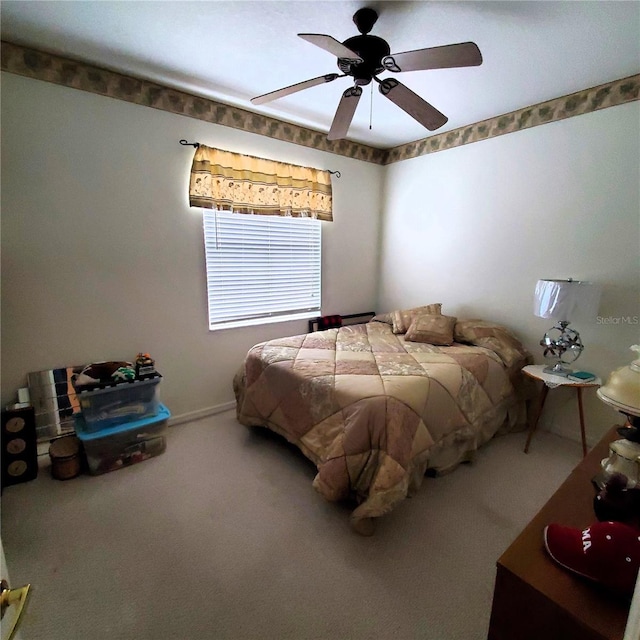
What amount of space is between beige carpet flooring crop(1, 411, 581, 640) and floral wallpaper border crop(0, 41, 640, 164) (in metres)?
2.57

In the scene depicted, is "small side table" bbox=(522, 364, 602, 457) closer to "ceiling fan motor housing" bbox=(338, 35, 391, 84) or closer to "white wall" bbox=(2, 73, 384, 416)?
"ceiling fan motor housing" bbox=(338, 35, 391, 84)

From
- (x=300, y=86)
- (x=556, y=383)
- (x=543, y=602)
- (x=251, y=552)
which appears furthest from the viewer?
(x=556, y=383)

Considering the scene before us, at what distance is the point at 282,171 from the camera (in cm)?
314

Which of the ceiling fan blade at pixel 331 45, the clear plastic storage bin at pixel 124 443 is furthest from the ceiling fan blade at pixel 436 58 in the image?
the clear plastic storage bin at pixel 124 443

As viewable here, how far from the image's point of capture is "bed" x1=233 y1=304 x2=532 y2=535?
1.72 metres

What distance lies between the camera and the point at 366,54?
1641mm

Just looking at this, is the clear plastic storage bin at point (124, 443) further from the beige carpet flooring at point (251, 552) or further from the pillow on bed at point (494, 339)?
the pillow on bed at point (494, 339)

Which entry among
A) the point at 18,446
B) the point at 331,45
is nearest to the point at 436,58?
the point at 331,45

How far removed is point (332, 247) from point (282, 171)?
957 millimetres

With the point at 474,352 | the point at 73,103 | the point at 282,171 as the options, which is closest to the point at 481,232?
the point at 474,352

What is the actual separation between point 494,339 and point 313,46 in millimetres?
2450

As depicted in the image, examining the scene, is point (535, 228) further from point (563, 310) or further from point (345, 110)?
point (345, 110)

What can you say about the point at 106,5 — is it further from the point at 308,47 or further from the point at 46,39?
the point at 308,47

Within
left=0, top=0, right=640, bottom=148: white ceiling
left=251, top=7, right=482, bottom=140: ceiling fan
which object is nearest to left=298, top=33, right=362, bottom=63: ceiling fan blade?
left=251, top=7, right=482, bottom=140: ceiling fan
